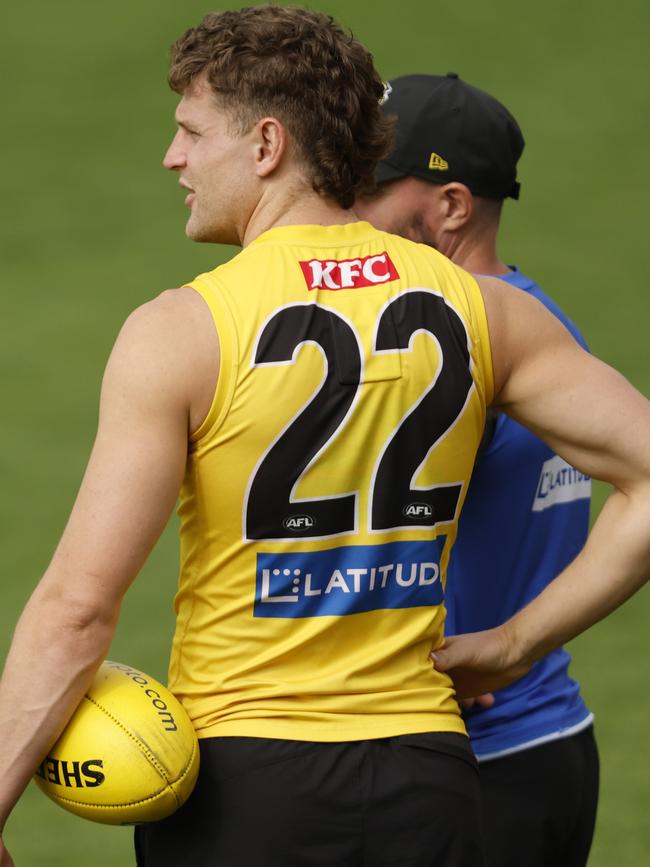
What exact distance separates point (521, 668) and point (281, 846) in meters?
0.68

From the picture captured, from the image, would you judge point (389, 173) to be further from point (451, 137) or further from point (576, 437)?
point (576, 437)

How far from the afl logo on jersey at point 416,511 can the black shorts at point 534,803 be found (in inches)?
34.2

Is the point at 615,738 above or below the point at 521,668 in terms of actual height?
below

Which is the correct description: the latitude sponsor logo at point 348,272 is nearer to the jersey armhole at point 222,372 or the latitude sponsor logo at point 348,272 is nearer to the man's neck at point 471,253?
the jersey armhole at point 222,372

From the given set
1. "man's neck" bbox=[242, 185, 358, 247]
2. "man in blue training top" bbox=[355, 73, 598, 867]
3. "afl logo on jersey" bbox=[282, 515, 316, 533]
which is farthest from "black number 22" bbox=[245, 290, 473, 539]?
"man in blue training top" bbox=[355, 73, 598, 867]

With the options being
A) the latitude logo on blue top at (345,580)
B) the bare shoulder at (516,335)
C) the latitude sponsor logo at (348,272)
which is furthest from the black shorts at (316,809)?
the latitude sponsor logo at (348,272)

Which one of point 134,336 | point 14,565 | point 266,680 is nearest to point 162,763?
point 266,680

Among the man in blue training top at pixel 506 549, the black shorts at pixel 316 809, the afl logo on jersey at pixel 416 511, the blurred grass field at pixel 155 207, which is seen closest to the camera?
the black shorts at pixel 316 809

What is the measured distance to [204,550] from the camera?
2.68 meters

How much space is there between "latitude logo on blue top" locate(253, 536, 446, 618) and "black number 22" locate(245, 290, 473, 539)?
4 centimetres

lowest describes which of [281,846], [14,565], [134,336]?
[14,565]

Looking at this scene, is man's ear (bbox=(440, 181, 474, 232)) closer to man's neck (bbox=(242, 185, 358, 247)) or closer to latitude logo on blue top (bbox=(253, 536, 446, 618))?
man's neck (bbox=(242, 185, 358, 247))

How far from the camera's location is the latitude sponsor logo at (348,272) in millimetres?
2682

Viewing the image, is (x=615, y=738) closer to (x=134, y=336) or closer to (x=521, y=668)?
(x=521, y=668)
